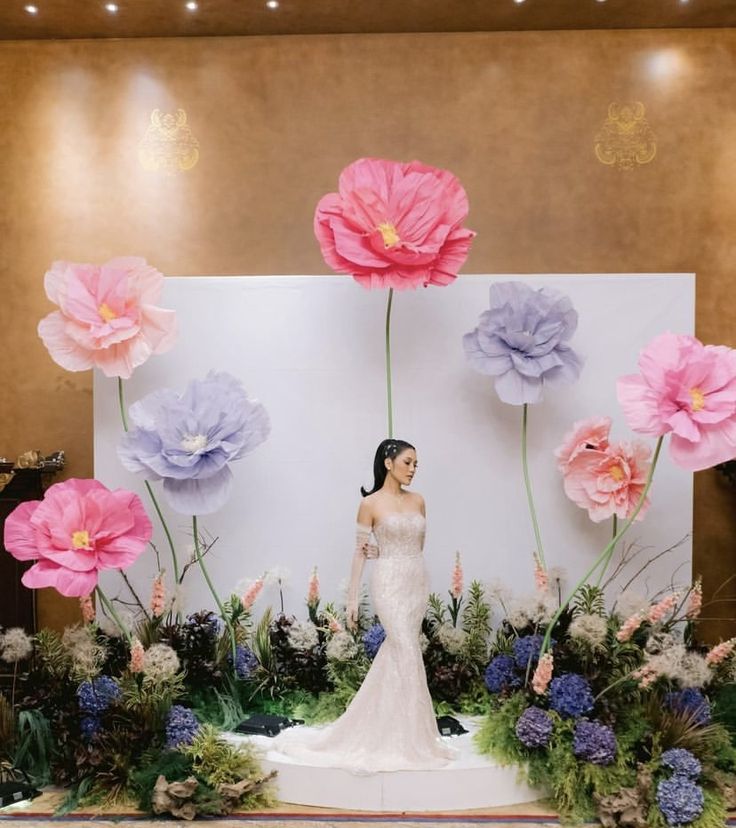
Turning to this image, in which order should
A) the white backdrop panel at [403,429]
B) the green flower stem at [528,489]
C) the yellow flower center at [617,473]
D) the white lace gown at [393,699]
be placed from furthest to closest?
the white backdrop panel at [403,429]
the green flower stem at [528,489]
the yellow flower center at [617,473]
the white lace gown at [393,699]

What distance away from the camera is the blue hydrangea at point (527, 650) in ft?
12.9

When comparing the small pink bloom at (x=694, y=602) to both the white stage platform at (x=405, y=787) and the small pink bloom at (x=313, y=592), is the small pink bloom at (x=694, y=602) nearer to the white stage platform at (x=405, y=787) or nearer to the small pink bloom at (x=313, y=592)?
the white stage platform at (x=405, y=787)

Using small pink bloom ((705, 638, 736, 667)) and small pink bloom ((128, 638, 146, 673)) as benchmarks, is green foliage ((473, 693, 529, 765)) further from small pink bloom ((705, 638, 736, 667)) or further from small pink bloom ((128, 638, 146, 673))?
small pink bloom ((128, 638, 146, 673))

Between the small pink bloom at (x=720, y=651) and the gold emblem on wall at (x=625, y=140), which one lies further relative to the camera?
the gold emblem on wall at (x=625, y=140)

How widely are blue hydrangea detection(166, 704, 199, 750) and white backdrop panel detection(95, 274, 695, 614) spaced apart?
83 cm

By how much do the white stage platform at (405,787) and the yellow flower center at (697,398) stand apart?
1678mm

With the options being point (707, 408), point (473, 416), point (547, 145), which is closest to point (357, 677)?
point (473, 416)

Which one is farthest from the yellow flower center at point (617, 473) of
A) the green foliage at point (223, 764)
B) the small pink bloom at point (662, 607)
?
the green foliage at point (223, 764)

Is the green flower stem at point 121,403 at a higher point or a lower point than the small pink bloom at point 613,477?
higher

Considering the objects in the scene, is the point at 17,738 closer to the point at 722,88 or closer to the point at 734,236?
the point at 734,236

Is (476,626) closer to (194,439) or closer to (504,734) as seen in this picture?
(504,734)

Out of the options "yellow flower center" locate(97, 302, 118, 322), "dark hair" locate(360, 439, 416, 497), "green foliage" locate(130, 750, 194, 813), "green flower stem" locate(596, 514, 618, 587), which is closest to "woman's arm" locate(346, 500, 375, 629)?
"dark hair" locate(360, 439, 416, 497)

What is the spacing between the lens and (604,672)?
3.83 m

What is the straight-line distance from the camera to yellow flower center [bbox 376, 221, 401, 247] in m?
3.89
